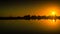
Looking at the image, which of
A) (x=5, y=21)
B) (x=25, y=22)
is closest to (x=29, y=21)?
(x=25, y=22)

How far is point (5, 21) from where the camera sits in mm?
1501

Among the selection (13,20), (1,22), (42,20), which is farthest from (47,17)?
(1,22)

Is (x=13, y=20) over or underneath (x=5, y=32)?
over

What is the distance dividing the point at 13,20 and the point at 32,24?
0.81ft

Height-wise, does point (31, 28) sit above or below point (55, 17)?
below

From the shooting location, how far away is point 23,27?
148 centimetres

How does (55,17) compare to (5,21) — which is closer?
(55,17)

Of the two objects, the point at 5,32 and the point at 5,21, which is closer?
the point at 5,32

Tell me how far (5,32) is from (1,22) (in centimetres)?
15

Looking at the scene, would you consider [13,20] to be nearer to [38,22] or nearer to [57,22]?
[38,22]

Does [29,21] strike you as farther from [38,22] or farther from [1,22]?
[1,22]

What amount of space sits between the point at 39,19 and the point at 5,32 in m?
0.44

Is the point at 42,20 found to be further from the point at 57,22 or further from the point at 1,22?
the point at 1,22

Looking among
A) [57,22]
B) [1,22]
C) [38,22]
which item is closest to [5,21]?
[1,22]
